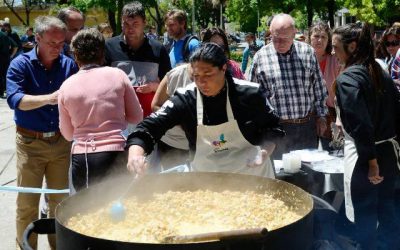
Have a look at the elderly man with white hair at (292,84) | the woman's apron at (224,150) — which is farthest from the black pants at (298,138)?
the woman's apron at (224,150)

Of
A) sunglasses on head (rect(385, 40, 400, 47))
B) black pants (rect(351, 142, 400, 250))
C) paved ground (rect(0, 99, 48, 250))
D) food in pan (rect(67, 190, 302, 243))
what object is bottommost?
paved ground (rect(0, 99, 48, 250))

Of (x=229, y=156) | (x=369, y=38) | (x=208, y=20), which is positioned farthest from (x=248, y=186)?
(x=208, y=20)

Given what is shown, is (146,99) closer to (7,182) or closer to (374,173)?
(374,173)

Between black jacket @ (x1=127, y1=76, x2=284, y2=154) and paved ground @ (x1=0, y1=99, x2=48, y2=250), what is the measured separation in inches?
78.2

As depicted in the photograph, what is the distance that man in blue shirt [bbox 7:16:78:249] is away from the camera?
11.6ft

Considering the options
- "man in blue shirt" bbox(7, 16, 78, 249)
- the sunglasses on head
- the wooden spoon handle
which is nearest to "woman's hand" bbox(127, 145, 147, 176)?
the wooden spoon handle

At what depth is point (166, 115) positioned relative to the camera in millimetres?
2904

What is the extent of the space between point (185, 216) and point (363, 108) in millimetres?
1453

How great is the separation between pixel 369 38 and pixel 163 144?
5.57ft

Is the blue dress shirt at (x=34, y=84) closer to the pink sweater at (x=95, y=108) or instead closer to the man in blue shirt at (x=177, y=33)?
the pink sweater at (x=95, y=108)

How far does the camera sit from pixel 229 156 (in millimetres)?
3018

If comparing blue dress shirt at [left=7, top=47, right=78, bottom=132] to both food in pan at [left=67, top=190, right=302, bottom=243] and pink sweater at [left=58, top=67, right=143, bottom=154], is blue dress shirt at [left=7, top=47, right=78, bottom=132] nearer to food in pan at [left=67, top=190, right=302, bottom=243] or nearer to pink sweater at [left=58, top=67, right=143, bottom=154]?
pink sweater at [left=58, top=67, right=143, bottom=154]

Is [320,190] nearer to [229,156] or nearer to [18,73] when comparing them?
[229,156]

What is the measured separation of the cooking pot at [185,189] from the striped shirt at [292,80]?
82.8 inches
